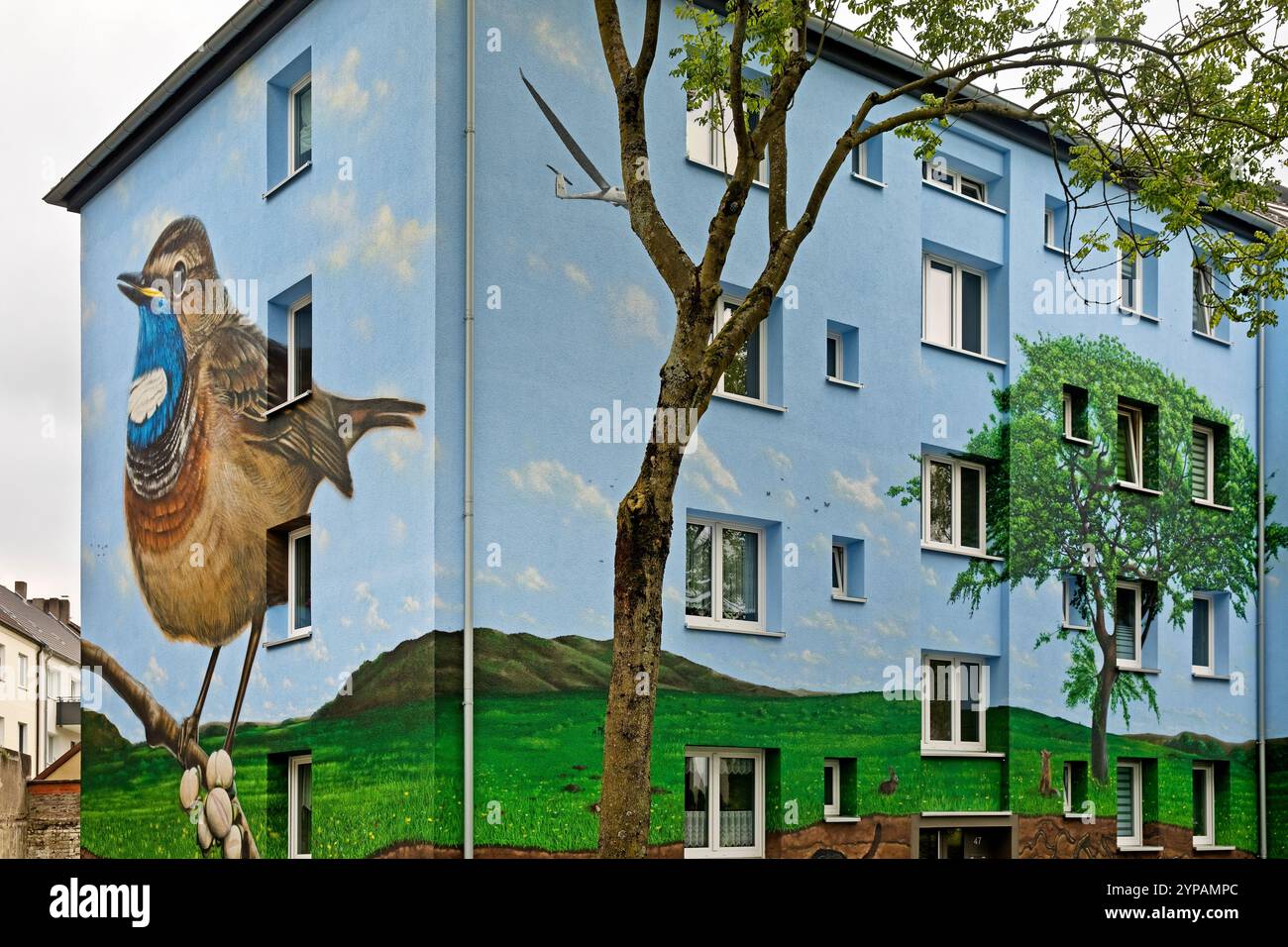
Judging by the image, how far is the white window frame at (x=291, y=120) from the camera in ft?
59.9

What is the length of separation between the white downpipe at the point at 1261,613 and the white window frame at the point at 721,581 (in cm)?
1136

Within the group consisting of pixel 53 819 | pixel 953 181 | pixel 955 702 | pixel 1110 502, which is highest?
pixel 953 181

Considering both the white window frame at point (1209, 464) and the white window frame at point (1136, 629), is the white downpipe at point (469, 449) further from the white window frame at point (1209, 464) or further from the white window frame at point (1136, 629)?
the white window frame at point (1209, 464)

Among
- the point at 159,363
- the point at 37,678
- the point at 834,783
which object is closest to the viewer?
the point at 834,783

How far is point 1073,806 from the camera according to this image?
21.6 meters

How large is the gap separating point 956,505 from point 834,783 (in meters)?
4.63

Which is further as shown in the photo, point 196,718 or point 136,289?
point 136,289

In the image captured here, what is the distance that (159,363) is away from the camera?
65.7ft

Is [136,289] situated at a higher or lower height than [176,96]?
lower

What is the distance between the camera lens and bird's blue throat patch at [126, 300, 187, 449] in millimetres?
19562

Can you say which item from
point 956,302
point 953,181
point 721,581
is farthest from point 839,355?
point 953,181

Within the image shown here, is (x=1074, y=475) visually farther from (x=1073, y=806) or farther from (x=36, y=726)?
(x=36, y=726)

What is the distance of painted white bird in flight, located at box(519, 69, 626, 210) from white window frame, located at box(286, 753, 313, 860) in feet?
22.0

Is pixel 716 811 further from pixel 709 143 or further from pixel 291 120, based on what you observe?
pixel 291 120
